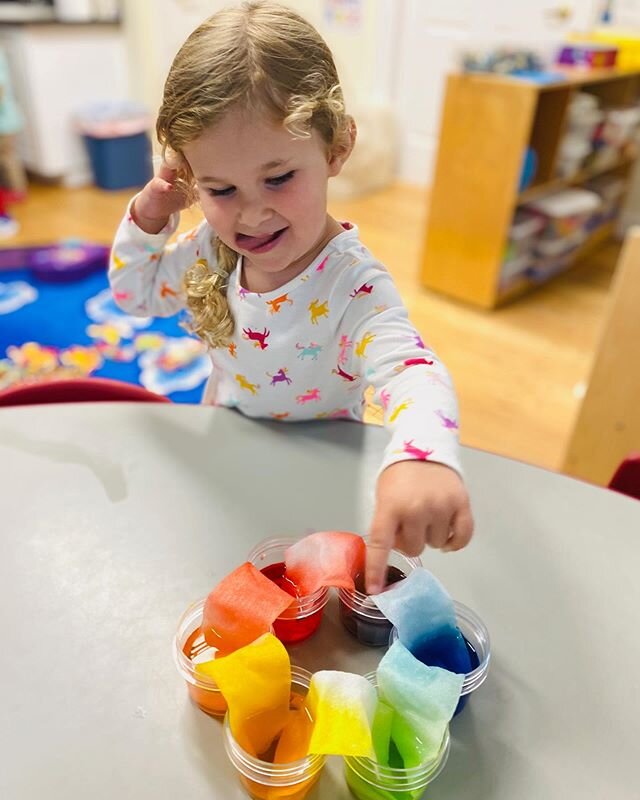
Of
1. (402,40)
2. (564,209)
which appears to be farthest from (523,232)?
(402,40)

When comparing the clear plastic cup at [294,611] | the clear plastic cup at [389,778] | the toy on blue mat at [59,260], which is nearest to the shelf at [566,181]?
the toy on blue mat at [59,260]

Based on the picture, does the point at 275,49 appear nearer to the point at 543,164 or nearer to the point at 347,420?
→ the point at 347,420

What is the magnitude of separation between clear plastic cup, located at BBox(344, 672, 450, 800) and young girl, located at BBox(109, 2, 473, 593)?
0.11m

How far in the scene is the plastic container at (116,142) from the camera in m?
3.23

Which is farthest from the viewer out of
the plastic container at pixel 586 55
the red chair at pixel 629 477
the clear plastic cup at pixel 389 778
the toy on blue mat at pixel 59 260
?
the toy on blue mat at pixel 59 260

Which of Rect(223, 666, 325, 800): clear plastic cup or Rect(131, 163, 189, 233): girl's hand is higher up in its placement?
Rect(131, 163, 189, 233): girl's hand

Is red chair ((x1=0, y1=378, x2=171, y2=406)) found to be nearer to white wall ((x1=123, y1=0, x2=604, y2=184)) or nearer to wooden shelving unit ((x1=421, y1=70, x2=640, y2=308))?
wooden shelving unit ((x1=421, y1=70, x2=640, y2=308))

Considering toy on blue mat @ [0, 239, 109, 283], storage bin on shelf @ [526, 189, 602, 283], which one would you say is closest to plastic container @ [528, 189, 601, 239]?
storage bin on shelf @ [526, 189, 602, 283]

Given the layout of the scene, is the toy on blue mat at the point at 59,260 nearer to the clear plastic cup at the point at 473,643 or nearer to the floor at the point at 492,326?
the floor at the point at 492,326

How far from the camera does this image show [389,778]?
420 mm

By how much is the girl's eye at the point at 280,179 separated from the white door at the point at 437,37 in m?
2.32

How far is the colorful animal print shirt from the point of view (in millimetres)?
612

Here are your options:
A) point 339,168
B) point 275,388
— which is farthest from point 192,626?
point 339,168

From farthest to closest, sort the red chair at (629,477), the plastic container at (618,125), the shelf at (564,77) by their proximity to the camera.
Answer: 1. the plastic container at (618,125)
2. the shelf at (564,77)
3. the red chair at (629,477)
